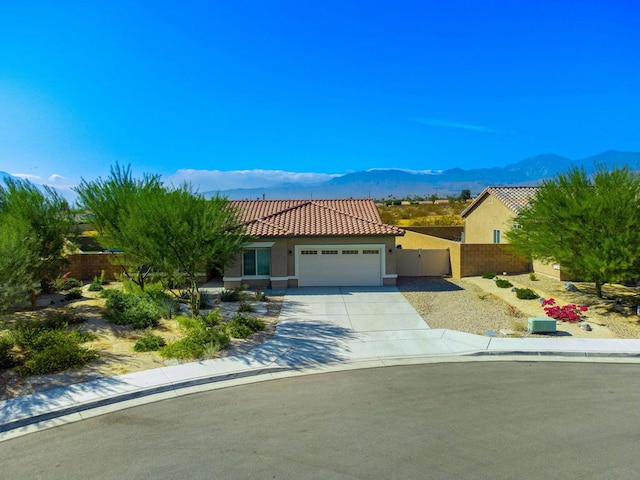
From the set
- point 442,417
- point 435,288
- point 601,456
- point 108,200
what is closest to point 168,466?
point 442,417

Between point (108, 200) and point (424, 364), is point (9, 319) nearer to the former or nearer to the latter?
point (108, 200)

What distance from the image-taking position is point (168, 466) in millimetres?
6918

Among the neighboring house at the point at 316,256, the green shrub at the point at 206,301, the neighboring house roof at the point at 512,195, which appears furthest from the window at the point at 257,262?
the neighboring house roof at the point at 512,195

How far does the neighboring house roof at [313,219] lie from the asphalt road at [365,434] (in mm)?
12616

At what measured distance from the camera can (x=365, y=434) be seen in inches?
308

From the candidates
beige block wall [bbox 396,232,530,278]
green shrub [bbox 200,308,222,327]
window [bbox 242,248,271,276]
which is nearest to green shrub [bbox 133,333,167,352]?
green shrub [bbox 200,308,222,327]

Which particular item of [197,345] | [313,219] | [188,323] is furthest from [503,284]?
[197,345]

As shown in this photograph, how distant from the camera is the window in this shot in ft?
75.6

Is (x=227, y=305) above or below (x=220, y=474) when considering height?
above

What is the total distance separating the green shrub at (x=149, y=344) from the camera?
41.5ft

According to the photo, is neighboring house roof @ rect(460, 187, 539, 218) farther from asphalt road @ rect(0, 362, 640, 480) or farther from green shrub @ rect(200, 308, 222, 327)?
green shrub @ rect(200, 308, 222, 327)

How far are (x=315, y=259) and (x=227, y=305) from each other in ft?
19.8

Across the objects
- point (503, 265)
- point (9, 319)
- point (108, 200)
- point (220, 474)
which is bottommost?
point (220, 474)

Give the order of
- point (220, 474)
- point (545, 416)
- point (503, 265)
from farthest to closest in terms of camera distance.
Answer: point (503, 265)
point (545, 416)
point (220, 474)
